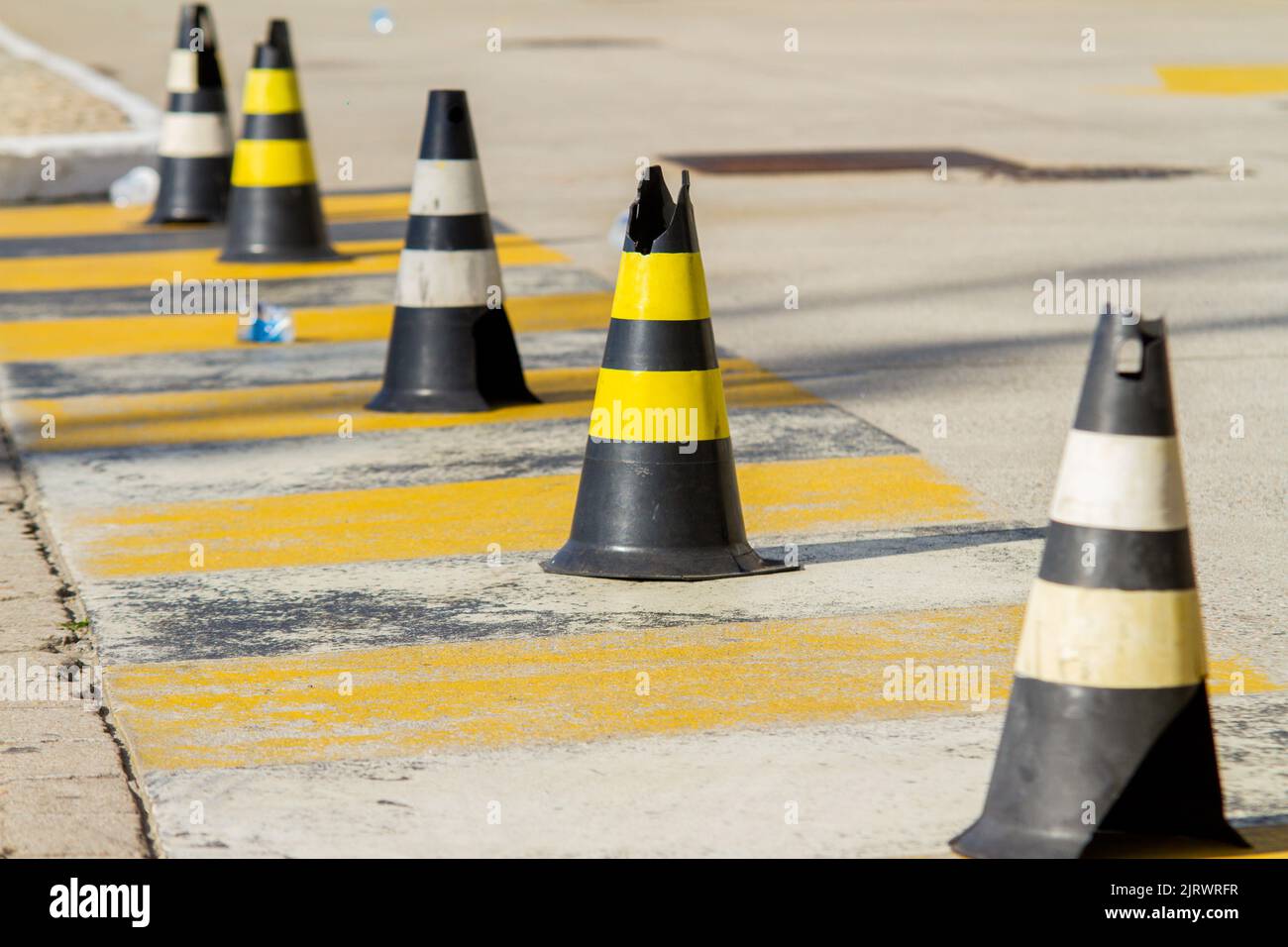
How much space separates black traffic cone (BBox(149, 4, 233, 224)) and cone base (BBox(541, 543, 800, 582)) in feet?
22.0

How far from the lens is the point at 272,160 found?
398 inches

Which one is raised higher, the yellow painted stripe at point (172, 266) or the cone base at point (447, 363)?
the yellow painted stripe at point (172, 266)

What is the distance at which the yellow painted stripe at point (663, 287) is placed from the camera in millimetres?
5090

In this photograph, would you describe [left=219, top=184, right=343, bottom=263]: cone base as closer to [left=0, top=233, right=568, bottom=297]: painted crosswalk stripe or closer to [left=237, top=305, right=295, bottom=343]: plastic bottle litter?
[left=0, top=233, right=568, bottom=297]: painted crosswalk stripe

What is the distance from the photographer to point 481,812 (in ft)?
Answer: 12.2

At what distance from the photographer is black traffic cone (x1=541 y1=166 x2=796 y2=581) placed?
→ 5.09 metres

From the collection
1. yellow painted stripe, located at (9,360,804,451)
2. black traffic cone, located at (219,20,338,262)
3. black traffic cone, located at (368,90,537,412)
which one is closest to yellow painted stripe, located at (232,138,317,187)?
black traffic cone, located at (219,20,338,262)

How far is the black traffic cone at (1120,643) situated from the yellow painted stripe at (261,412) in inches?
151

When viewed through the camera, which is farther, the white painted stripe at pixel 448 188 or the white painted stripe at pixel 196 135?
the white painted stripe at pixel 196 135

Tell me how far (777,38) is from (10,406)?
718 inches

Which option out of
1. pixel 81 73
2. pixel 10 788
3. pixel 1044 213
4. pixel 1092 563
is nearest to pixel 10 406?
pixel 10 788
